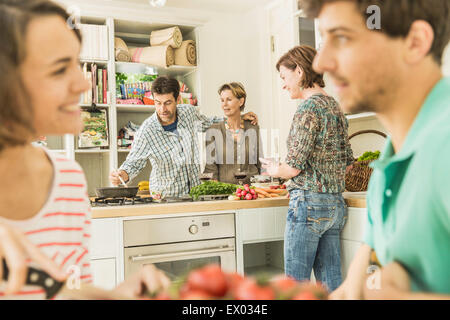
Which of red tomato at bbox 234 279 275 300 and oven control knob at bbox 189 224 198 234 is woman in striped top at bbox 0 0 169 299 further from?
oven control knob at bbox 189 224 198 234

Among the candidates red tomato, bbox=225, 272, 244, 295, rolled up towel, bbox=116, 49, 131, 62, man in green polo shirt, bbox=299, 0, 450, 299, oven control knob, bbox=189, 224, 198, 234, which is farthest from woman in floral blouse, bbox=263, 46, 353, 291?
rolled up towel, bbox=116, 49, 131, 62

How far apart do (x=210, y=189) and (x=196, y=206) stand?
0.23 meters

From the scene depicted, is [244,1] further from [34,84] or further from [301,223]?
[34,84]

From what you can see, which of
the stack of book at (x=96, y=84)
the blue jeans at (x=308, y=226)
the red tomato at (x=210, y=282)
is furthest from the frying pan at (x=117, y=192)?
the red tomato at (x=210, y=282)

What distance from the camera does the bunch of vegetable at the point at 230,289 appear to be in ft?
1.41

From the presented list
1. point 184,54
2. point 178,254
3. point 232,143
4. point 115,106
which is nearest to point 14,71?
point 178,254

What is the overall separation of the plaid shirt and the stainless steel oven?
0.60 m

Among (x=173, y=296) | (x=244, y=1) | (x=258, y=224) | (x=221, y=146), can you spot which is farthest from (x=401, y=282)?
(x=244, y=1)

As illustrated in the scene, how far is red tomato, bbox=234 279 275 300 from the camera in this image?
16.8 inches

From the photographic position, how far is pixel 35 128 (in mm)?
501

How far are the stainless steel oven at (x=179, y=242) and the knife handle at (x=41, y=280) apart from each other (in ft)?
4.66

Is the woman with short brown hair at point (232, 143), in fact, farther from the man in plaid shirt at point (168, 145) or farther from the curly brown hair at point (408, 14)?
the curly brown hair at point (408, 14)

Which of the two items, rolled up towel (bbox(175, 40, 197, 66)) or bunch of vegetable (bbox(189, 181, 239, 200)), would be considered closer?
bunch of vegetable (bbox(189, 181, 239, 200))

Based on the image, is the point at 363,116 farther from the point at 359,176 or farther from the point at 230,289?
the point at 230,289
